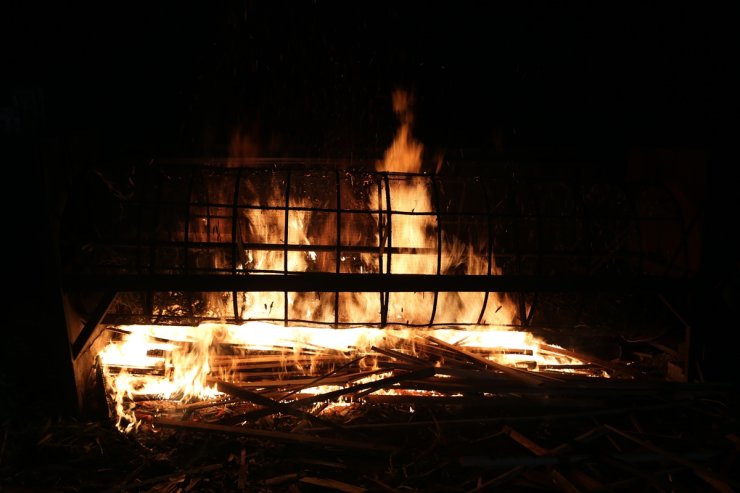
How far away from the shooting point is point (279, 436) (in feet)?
12.7

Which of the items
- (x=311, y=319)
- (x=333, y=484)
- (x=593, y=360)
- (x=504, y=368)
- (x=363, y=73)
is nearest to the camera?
(x=333, y=484)

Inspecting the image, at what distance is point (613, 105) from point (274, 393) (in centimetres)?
459

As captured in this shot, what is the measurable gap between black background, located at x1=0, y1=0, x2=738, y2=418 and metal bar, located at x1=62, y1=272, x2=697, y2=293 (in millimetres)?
1865

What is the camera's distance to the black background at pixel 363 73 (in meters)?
5.71

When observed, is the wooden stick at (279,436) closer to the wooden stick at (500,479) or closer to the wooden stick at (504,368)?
the wooden stick at (500,479)

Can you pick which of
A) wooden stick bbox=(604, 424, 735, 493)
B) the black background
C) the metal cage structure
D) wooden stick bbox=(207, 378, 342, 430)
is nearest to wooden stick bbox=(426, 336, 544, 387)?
the metal cage structure

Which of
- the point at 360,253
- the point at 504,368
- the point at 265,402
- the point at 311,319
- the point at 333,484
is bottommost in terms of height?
the point at 333,484

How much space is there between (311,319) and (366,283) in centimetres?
121

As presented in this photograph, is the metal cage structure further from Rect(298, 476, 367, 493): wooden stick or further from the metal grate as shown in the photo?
Rect(298, 476, 367, 493): wooden stick

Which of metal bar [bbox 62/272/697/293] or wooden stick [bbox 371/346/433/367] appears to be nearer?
metal bar [bbox 62/272/697/293]

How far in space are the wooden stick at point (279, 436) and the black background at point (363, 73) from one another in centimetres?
298

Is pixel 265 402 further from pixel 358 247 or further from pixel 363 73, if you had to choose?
pixel 363 73

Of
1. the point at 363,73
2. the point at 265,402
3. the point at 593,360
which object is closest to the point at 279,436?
the point at 265,402

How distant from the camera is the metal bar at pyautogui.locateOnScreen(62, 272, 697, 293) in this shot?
4105 millimetres
